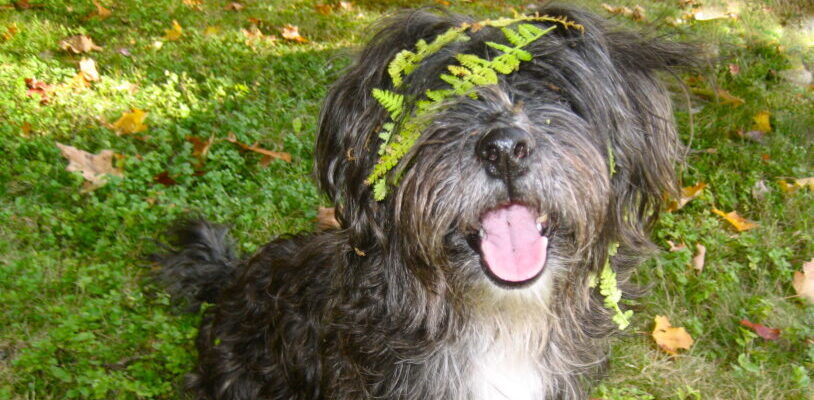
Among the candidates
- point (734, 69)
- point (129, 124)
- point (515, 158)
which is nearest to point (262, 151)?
point (129, 124)

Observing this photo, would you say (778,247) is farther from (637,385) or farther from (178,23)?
(178,23)

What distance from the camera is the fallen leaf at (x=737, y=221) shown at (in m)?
4.50

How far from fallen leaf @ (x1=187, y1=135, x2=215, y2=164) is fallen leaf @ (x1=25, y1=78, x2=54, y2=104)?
1077 millimetres

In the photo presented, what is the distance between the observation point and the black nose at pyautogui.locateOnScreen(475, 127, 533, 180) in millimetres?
1984

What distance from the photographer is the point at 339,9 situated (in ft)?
26.0

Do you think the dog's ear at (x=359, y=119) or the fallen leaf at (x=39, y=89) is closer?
the dog's ear at (x=359, y=119)

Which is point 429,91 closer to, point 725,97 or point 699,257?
point 699,257

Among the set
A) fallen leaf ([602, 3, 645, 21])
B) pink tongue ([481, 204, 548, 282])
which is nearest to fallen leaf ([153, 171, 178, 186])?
pink tongue ([481, 204, 548, 282])

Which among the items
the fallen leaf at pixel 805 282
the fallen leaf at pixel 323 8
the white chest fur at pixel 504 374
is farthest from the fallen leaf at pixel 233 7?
the white chest fur at pixel 504 374

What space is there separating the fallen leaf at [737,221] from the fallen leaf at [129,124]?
377 cm

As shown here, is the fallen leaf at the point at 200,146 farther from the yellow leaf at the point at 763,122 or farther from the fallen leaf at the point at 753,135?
the yellow leaf at the point at 763,122

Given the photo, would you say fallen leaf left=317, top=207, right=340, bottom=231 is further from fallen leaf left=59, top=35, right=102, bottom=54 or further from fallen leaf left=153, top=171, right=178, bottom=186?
fallen leaf left=59, top=35, right=102, bottom=54

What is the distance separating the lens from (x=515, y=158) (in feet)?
6.59

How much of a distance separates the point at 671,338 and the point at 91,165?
342cm
